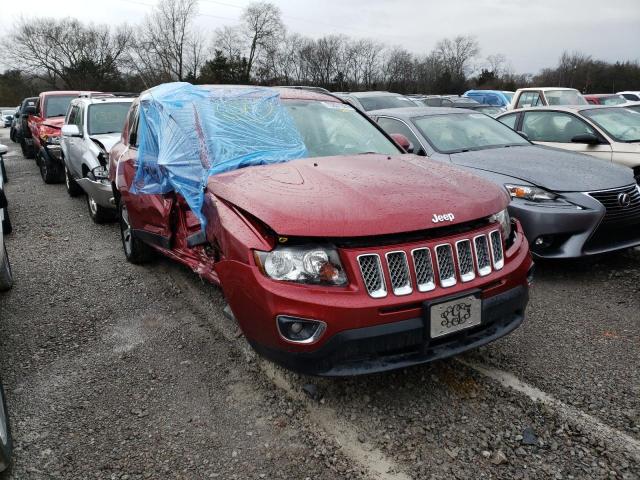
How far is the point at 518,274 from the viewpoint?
2740mm

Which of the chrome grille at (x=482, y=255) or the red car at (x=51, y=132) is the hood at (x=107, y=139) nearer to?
the red car at (x=51, y=132)

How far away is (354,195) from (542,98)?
10917 millimetres

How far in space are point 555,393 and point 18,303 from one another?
13.9 ft

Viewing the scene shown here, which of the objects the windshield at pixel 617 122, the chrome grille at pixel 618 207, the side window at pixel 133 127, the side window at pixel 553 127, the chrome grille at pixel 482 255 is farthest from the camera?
the side window at pixel 553 127

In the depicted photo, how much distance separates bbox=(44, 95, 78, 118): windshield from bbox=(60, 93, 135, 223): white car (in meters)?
3.69

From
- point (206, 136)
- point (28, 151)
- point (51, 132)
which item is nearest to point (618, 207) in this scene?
point (206, 136)

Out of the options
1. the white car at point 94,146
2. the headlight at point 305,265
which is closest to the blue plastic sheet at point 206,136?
the headlight at point 305,265

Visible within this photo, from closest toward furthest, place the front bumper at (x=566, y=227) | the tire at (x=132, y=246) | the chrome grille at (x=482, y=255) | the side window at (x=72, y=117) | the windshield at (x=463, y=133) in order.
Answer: the chrome grille at (x=482, y=255), the front bumper at (x=566, y=227), the tire at (x=132, y=246), the windshield at (x=463, y=133), the side window at (x=72, y=117)

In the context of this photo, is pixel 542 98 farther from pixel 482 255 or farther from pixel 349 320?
pixel 349 320

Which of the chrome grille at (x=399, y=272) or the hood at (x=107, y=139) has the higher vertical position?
the hood at (x=107, y=139)

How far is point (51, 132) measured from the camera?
10656 millimetres

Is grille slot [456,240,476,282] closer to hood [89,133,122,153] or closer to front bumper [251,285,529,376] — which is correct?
front bumper [251,285,529,376]

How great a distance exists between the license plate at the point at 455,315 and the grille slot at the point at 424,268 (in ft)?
0.37

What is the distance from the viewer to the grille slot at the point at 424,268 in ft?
7.88
